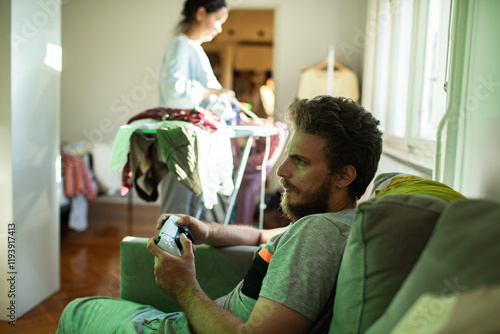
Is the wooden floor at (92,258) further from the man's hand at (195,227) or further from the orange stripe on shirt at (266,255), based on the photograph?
the orange stripe on shirt at (266,255)

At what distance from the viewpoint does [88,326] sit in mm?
1220

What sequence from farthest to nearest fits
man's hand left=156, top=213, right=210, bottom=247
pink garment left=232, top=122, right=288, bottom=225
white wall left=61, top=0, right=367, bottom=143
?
white wall left=61, top=0, right=367, bottom=143 < pink garment left=232, top=122, right=288, bottom=225 < man's hand left=156, top=213, right=210, bottom=247

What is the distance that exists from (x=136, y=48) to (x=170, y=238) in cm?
414

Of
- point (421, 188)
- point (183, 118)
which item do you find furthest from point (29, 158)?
point (421, 188)

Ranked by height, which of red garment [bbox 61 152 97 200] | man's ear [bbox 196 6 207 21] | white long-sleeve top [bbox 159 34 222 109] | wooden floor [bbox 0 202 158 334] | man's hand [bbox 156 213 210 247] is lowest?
wooden floor [bbox 0 202 158 334]

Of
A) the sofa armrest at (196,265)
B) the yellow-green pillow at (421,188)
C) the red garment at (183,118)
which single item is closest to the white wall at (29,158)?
the red garment at (183,118)

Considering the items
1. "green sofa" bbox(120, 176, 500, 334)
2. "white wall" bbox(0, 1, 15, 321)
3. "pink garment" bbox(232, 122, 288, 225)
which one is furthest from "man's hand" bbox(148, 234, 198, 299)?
"pink garment" bbox(232, 122, 288, 225)

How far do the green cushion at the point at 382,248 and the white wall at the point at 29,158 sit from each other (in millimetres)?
1714

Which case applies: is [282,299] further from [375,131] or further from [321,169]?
[375,131]

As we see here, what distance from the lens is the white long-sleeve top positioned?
84.2 inches

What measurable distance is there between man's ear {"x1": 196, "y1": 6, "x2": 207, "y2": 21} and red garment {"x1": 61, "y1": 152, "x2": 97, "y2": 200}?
1.88 meters

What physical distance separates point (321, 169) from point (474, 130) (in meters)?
0.44

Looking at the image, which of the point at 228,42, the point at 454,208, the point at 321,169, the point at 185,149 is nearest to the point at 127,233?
the point at 185,149

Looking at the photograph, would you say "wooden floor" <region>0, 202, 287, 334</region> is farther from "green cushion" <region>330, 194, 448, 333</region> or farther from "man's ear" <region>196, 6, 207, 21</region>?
"green cushion" <region>330, 194, 448, 333</region>
